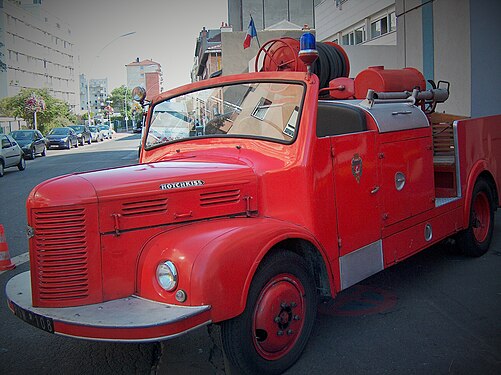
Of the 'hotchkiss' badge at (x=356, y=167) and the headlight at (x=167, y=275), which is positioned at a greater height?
the 'hotchkiss' badge at (x=356, y=167)

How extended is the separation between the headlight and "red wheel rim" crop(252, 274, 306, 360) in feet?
1.94

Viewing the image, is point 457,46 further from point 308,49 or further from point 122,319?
point 122,319

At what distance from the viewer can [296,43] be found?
591cm

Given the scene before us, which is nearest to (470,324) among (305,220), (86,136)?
(305,220)

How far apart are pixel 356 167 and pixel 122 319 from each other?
7.13 ft

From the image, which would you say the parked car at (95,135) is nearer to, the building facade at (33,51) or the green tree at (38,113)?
the green tree at (38,113)

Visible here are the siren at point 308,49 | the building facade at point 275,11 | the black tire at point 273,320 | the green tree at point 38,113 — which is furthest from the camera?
the green tree at point 38,113

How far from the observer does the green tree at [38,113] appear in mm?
45906

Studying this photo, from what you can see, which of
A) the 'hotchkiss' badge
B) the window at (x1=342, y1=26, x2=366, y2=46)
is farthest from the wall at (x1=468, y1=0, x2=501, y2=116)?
the window at (x1=342, y1=26, x2=366, y2=46)

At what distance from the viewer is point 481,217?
6.42 meters

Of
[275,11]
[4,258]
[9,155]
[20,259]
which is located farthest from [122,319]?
[275,11]

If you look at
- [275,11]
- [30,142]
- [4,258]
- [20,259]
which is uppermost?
[275,11]

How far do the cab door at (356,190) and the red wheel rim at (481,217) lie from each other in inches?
95.0

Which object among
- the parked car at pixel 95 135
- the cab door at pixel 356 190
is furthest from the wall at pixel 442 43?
the parked car at pixel 95 135
